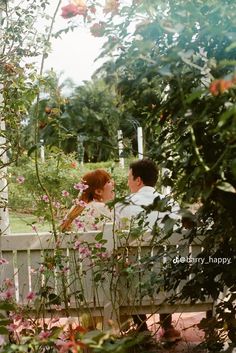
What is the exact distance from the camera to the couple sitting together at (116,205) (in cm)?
271

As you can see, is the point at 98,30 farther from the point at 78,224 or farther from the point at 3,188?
the point at 3,188

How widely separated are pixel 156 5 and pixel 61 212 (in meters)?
1.66

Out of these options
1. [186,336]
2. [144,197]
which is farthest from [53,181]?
[186,336]

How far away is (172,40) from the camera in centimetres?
161

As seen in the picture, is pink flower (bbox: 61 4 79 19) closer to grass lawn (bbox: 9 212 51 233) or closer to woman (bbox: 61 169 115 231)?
woman (bbox: 61 169 115 231)

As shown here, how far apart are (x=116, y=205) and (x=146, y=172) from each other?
0.26m

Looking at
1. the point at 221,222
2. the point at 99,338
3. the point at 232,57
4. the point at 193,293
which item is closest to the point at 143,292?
the point at 193,293

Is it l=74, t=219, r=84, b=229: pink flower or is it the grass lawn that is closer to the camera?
l=74, t=219, r=84, b=229: pink flower

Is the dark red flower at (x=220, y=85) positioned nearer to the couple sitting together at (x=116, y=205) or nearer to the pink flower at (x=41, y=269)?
the couple sitting together at (x=116, y=205)

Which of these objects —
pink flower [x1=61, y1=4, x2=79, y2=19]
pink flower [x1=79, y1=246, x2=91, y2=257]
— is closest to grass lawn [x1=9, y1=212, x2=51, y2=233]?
pink flower [x1=79, y1=246, x2=91, y2=257]

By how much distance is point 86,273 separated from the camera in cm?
272

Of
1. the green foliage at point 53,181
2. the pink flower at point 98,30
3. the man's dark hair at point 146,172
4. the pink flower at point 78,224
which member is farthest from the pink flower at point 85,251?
the pink flower at point 98,30

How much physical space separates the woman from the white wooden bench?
7cm

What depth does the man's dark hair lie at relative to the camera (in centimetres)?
302
